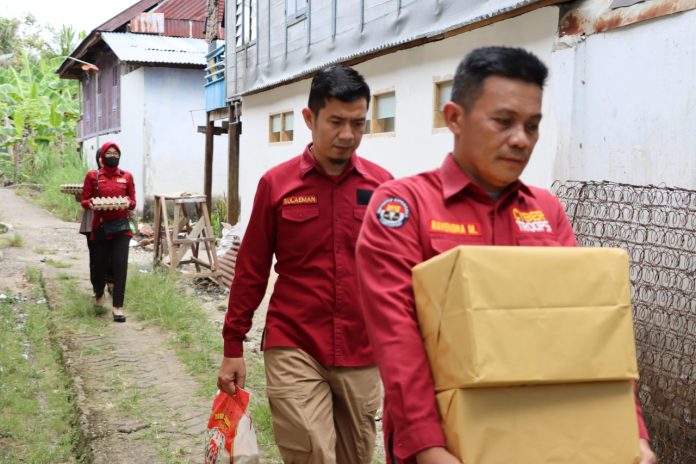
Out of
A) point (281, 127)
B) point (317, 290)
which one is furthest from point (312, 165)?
point (281, 127)

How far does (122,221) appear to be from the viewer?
30.0ft

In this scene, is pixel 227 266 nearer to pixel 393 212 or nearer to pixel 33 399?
pixel 33 399

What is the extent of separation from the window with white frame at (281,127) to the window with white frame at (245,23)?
1.56 meters

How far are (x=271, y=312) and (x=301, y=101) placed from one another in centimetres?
835

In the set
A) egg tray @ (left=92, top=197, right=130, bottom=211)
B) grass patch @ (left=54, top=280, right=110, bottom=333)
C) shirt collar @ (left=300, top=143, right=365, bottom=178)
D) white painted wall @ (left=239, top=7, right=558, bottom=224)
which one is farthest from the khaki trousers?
grass patch @ (left=54, top=280, right=110, bottom=333)

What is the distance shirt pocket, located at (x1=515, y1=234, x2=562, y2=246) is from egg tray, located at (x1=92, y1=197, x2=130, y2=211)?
7343 millimetres

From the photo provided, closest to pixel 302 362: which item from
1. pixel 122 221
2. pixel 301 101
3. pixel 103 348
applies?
pixel 103 348

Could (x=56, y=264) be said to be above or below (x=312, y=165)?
below

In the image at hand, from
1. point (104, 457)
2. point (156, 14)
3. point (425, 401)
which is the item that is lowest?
point (104, 457)

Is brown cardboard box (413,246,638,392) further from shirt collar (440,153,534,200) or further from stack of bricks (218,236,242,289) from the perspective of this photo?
stack of bricks (218,236,242,289)

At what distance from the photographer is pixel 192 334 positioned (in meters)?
8.80

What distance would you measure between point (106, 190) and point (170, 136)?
11.6 meters

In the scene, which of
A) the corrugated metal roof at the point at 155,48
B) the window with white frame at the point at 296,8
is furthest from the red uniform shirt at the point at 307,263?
the corrugated metal roof at the point at 155,48

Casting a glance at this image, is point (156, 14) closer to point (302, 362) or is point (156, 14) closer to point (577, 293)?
point (302, 362)
